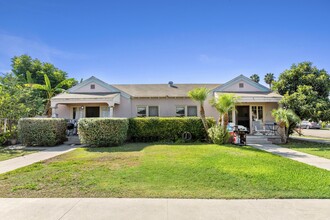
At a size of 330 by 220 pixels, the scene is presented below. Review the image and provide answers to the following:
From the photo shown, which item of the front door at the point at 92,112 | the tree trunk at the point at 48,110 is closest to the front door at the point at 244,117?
the front door at the point at 92,112

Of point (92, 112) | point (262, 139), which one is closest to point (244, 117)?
point (262, 139)

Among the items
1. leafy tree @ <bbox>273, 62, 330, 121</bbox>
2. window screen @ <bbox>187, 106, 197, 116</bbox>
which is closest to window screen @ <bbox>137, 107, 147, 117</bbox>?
→ window screen @ <bbox>187, 106, 197, 116</bbox>

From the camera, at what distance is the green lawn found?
467cm

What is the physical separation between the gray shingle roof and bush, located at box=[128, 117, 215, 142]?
4.15m

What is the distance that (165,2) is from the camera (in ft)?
35.9

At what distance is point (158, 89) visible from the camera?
65.3 ft

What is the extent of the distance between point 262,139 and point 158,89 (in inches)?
418

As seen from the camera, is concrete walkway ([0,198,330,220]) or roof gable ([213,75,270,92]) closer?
concrete walkway ([0,198,330,220])

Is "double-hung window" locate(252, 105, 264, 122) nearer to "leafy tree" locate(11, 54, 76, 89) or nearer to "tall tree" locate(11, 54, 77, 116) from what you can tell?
"tall tree" locate(11, 54, 77, 116)

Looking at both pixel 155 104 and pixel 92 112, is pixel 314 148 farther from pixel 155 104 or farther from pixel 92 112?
pixel 92 112

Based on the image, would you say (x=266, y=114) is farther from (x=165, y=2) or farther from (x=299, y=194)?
(x=299, y=194)

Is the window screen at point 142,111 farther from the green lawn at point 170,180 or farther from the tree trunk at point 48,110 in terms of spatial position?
the green lawn at point 170,180

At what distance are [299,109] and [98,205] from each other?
1462 centimetres

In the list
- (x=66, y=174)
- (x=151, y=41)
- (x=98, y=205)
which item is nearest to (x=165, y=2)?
(x=151, y=41)
